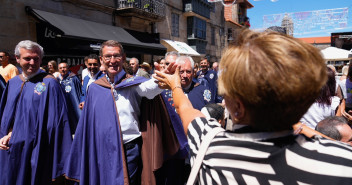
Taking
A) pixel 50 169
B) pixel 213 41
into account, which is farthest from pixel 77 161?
pixel 213 41

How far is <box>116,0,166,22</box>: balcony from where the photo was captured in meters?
13.3

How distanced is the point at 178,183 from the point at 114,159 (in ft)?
3.34

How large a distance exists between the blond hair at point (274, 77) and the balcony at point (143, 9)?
519 inches

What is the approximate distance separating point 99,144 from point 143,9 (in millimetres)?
12771

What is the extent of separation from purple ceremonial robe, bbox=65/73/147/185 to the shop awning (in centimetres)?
688

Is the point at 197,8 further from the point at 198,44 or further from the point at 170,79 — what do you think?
the point at 170,79

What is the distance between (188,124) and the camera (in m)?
1.28

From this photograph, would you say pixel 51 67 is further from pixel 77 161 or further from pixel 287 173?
pixel 287 173

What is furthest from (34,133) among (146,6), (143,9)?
(146,6)

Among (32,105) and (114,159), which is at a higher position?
(32,105)

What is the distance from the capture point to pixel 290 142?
0.96 metres

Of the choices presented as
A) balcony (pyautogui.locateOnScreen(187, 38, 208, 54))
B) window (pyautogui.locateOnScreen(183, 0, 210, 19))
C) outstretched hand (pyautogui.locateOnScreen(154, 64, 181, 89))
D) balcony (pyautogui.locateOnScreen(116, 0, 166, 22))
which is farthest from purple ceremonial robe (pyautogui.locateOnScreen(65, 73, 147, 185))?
balcony (pyautogui.locateOnScreen(187, 38, 208, 54))

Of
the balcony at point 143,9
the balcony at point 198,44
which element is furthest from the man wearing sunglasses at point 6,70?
the balcony at point 198,44

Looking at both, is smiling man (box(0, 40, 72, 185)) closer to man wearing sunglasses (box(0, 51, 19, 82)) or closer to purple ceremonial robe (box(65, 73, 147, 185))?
purple ceremonial robe (box(65, 73, 147, 185))
